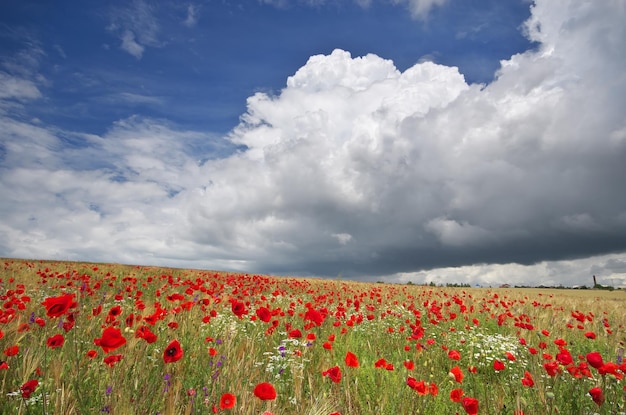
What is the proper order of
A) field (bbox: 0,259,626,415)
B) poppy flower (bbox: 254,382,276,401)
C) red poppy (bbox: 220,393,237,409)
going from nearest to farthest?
poppy flower (bbox: 254,382,276,401) → red poppy (bbox: 220,393,237,409) → field (bbox: 0,259,626,415)

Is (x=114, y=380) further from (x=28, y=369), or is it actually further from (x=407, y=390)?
(x=407, y=390)

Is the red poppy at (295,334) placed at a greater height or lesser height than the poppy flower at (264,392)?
greater

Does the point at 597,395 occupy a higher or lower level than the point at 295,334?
lower

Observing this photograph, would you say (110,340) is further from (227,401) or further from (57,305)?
(227,401)

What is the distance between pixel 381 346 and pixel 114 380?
522 cm

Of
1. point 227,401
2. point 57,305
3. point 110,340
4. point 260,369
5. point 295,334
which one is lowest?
point 260,369

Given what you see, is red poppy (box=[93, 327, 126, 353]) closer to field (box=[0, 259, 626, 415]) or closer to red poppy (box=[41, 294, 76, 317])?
field (box=[0, 259, 626, 415])

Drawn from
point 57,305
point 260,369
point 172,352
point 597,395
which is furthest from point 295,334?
point 597,395

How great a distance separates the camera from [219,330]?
6734mm

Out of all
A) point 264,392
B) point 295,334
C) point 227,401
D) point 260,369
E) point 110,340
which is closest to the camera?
point 264,392

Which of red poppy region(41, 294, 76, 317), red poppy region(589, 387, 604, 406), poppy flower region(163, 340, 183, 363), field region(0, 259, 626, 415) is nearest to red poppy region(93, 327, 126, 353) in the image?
field region(0, 259, 626, 415)

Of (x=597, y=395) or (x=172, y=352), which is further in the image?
(x=597, y=395)

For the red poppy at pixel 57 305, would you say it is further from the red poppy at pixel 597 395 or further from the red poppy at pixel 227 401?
the red poppy at pixel 597 395

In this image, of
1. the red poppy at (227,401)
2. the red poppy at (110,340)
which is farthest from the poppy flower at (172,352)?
the red poppy at (227,401)
